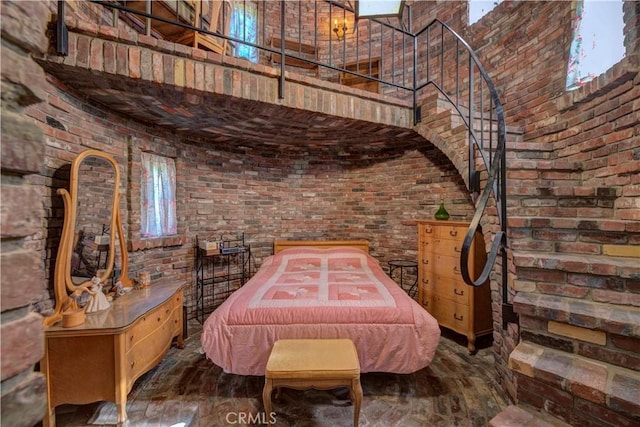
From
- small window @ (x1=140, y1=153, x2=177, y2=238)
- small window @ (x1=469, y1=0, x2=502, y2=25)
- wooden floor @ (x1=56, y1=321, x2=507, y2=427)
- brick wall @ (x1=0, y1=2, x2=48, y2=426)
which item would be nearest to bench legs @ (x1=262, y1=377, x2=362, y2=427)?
wooden floor @ (x1=56, y1=321, x2=507, y2=427)

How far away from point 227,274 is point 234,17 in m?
4.16

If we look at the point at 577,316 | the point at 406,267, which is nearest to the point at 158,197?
the point at 406,267

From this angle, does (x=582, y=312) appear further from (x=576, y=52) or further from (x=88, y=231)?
(x=88, y=231)

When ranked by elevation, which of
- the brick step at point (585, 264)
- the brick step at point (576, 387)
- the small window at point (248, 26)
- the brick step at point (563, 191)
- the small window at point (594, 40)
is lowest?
the brick step at point (576, 387)

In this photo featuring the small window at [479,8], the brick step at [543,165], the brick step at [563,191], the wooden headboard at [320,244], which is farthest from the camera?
the wooden headboard at [320,244]

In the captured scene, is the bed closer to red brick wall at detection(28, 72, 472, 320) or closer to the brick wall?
red brick wall at detection(28, 72, 472, 320)

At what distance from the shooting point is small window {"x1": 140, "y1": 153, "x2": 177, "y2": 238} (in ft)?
8.75

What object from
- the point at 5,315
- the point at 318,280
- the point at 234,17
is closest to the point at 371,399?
the point at 318,280

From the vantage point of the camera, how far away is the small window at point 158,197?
2.67m

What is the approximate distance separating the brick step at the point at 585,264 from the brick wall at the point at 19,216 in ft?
5.20

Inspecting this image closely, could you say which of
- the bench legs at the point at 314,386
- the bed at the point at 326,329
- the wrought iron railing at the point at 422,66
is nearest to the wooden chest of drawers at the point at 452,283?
the wrought iron railing at the point at 422,66

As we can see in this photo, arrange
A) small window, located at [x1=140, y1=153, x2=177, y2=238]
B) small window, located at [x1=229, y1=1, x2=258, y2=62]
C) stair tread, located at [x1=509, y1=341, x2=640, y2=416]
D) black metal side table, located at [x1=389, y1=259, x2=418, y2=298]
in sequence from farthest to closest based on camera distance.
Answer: small window, located at [x1=229, y1=1, x2=258, y2=62], black metal side table, located at [x1=389, y1=259, x2=418, y2=298], small window, located at [x1=140, y1=153, x2=177, y2=238], stair tread, located at [x1=509, y1=341, x2=640, y2=416]

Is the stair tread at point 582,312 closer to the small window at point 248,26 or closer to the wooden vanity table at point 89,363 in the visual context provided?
the wooden vanity table at point 89,363

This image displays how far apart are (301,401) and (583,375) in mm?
1577
